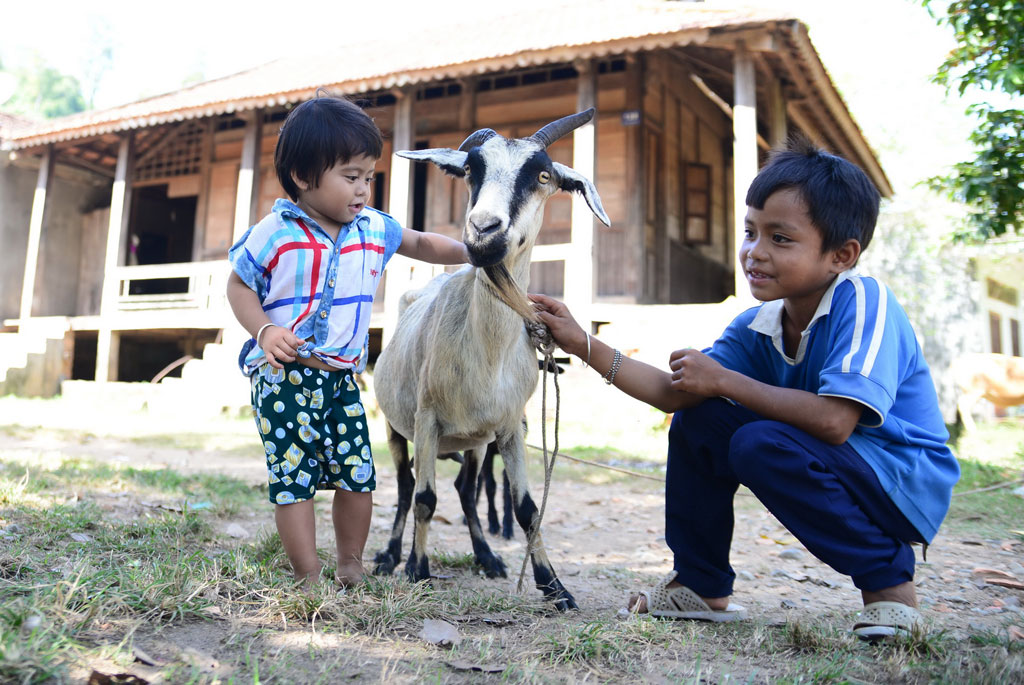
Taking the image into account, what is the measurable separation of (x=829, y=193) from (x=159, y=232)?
19978mm

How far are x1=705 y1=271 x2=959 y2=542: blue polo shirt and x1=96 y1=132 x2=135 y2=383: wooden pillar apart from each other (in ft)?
43.9

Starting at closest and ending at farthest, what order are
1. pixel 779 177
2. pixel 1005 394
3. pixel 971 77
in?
pixel 779 177 → pixel 971 77 → pixel 1005 394

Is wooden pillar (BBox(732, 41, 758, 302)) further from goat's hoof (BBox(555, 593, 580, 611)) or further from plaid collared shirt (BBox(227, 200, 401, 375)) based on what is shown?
plaid collared shirt (BBox(227, 200, 401, 375))

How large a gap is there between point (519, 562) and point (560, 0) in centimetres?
1422

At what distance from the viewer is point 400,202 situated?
11.1 metres

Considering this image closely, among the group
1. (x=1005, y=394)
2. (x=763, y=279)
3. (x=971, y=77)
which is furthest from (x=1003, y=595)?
(x=1005, y=394)

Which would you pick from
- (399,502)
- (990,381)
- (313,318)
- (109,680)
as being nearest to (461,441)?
(399,502)

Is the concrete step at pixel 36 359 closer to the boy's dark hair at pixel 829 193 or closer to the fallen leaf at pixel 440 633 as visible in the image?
the fallen leaf at pixel 440 633

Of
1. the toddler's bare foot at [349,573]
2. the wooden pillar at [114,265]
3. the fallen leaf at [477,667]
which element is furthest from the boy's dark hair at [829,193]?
the wooden pillar at [114,265]

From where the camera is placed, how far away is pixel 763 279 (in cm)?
243

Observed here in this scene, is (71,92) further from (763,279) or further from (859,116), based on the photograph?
(763,279)

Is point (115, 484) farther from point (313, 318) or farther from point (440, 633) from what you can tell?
point (440, 633)

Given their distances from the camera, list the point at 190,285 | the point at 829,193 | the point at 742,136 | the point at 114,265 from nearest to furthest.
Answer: the point at 829,193 < the point at 742,136 < the point at 190,285 < the point at 114,265

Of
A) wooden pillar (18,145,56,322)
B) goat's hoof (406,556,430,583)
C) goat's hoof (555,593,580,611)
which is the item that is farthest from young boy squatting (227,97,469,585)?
wooden pillar (18,145,56,322)
